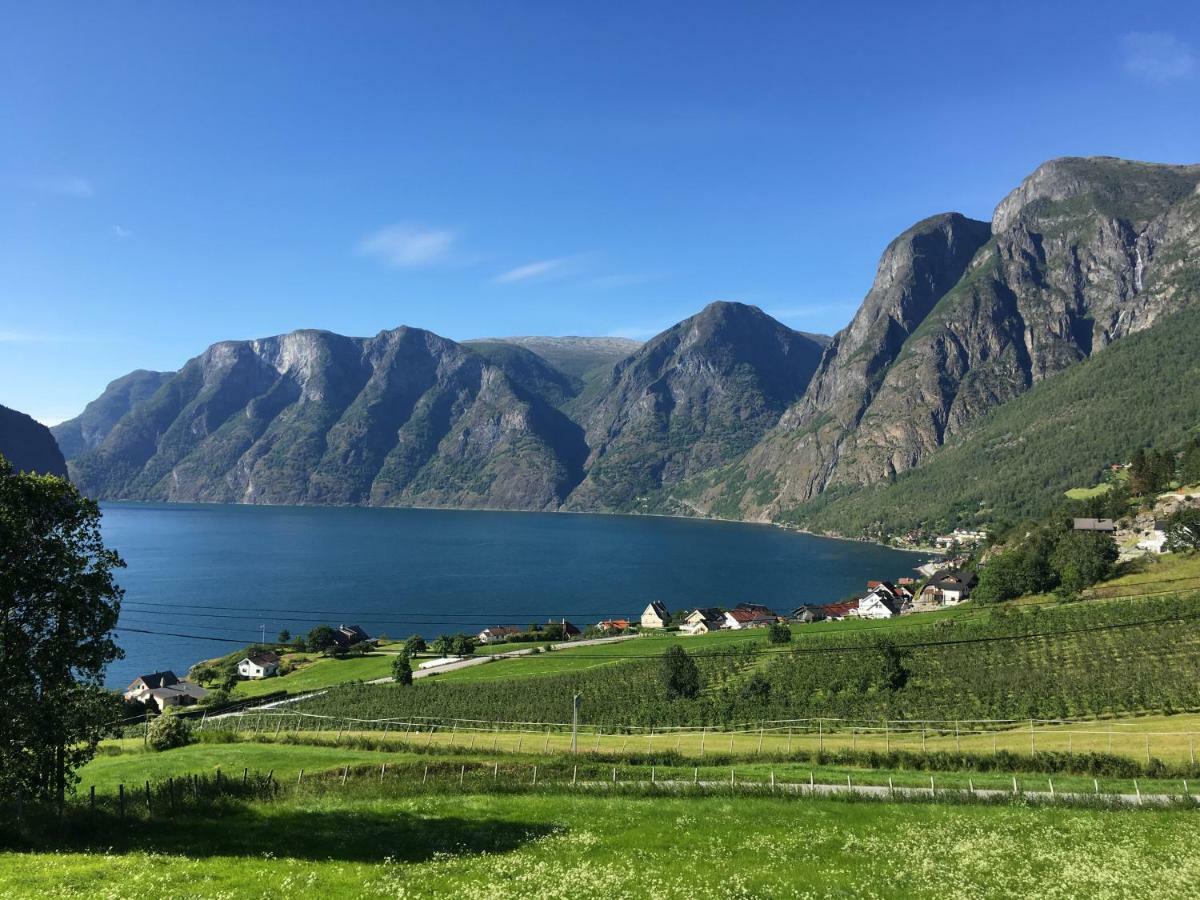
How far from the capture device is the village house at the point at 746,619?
405 ft

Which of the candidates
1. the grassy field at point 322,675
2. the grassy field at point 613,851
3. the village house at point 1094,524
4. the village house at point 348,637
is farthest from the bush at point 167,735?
the village house at point 1094,524

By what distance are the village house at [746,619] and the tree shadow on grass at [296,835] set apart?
10183 cm

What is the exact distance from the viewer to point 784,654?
80.3 meters

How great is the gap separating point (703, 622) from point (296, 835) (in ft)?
352

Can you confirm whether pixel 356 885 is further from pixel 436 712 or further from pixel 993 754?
pixel 436 712

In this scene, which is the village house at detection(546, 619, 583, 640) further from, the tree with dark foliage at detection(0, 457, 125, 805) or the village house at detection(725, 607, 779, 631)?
the tree with dark foliage at detection(0, 457, 125, 805)

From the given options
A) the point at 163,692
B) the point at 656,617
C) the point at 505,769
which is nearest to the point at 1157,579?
the point at 656,617

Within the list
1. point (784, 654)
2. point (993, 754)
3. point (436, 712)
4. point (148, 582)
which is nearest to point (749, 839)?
point (993, 754)

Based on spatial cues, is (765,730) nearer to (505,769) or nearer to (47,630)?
(505,769)

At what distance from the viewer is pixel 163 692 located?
87500mm

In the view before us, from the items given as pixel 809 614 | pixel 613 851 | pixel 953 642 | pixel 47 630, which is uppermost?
pixel 47 630

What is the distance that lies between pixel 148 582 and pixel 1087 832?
666 feet

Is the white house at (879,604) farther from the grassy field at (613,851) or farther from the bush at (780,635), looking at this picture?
the grassy field at (613,851)

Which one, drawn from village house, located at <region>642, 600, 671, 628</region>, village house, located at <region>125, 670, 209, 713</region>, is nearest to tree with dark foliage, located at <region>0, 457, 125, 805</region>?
village house, located at <region>125, 670, 209, 713</region>
